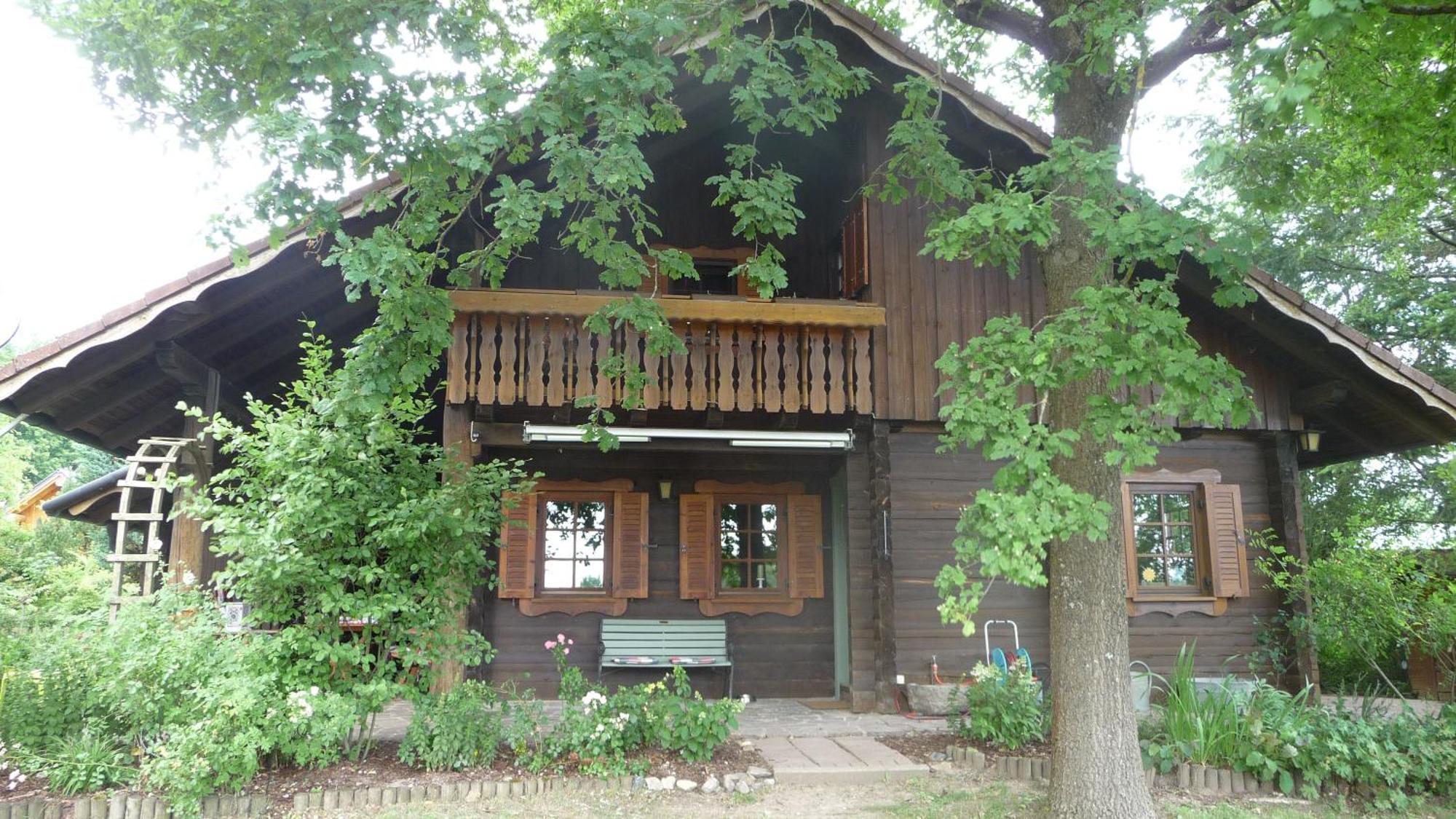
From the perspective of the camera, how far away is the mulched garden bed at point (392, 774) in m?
5.68

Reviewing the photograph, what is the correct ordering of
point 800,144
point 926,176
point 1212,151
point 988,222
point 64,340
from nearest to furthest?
point 1212,151 < point 988,222 < point 64,340 < point 926,176 < point 800,144

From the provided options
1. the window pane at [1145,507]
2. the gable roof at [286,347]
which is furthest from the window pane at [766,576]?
the gable roof at [286,347]

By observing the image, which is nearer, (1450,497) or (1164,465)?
(1164,465)

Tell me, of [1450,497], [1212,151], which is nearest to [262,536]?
[1212,151]

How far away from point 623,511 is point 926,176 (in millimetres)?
4804

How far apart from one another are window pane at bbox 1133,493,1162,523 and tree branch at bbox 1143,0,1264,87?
5.01 meters

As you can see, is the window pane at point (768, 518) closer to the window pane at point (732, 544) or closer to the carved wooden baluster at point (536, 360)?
the window pane at point (732, 544)

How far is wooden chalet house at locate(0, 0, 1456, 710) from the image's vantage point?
842cm

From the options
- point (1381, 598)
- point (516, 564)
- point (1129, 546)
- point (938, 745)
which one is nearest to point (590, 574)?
point (516, 564)

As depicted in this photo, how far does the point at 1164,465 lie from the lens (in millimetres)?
10102

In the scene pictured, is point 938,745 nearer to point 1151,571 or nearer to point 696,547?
point 696,547

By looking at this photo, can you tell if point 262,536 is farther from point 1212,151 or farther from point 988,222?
point 1212,151

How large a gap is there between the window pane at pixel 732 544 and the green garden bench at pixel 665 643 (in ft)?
2.56

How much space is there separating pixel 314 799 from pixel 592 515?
4.80m
